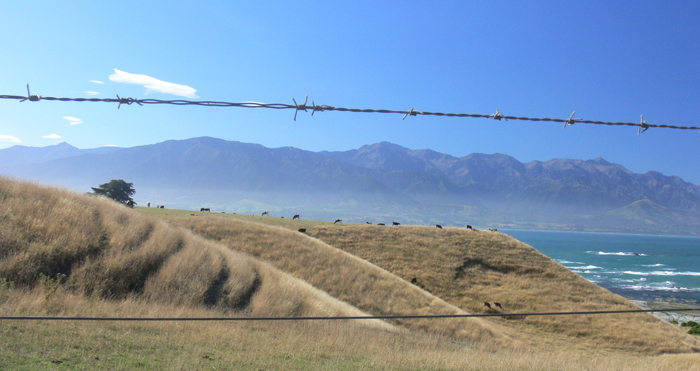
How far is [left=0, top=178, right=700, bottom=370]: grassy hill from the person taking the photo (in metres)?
6.85

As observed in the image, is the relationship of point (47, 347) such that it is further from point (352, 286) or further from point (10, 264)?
point (352, 286)

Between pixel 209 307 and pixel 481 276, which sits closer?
pixel 209 307

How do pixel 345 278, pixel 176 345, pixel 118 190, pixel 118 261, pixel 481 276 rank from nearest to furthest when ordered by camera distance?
pixel 176 345, pixel 118 261, pixel 345 278, pixel 481 276, pixel 118 190

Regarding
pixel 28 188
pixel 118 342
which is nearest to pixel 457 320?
pixel 118 342

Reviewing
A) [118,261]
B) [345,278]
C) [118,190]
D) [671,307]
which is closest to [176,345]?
[118,261]

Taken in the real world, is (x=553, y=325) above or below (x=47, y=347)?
below

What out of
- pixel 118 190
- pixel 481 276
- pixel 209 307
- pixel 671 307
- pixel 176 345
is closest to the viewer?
pixel 176 345

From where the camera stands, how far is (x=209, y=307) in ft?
36.1

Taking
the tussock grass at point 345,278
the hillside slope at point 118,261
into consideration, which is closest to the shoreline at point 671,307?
the tussock grass at point 345,278

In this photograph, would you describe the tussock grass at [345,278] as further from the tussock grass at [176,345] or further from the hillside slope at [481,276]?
the tussock grass at [176,345]

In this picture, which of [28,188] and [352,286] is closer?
[28,188]

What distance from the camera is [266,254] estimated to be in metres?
23.9

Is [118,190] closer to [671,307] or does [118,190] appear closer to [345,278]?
[345,278]

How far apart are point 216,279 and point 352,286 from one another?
11.1m
